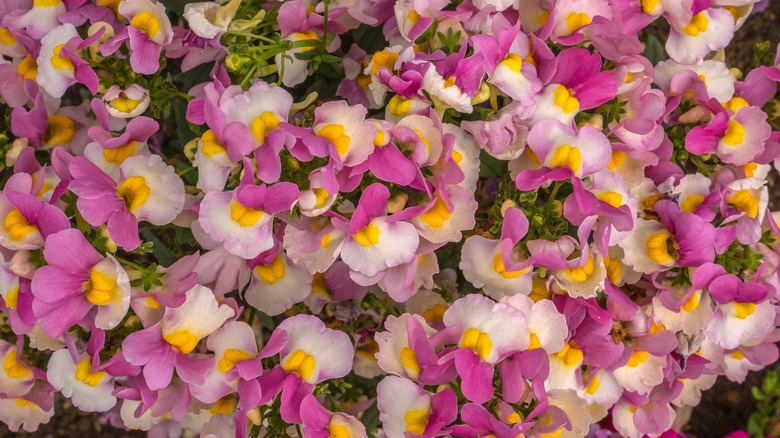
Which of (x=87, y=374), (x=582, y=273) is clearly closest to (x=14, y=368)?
(x=87, y=374)

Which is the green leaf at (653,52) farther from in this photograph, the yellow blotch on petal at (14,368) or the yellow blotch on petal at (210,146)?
A: the yellow blotch on petal at (14,368)

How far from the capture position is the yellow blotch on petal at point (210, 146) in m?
1.08

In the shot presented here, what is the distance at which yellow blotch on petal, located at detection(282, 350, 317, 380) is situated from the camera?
115 cm

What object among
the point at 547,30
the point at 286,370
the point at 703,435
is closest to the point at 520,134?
the point at 547,30

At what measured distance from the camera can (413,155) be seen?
3.51 ft

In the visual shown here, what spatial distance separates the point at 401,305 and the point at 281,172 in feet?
1.37

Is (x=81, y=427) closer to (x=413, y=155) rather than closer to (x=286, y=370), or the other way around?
(x=286, y=370)

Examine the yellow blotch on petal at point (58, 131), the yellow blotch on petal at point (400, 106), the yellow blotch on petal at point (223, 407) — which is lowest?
the yellow blotch on petal at point (223, 407)

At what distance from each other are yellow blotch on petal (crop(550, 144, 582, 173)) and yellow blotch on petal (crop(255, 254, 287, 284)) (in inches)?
17.2

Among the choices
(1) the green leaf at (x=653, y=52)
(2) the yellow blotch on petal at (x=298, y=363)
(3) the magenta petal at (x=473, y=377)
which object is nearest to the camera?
(3) the magenta petal at (x=473, y=377)

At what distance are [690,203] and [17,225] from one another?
3.16 ft

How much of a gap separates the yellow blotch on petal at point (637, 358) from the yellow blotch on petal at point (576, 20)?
0.50 metres

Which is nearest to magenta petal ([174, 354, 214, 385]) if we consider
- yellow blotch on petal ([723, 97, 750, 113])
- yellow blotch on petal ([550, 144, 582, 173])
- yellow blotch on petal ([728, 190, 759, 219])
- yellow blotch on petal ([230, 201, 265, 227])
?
yellow blotch on petal ([230, 201, 265, 227])

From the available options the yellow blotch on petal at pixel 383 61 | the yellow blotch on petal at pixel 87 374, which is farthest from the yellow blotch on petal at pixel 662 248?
the yellow blotch on petal at pixel 87 374
